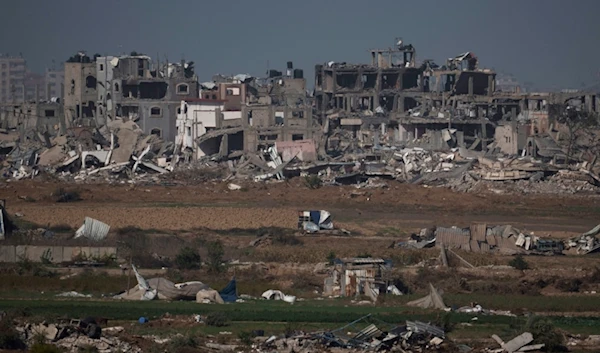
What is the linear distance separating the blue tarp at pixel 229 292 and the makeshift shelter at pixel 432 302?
3348 mm

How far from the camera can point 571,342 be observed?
22453 mm

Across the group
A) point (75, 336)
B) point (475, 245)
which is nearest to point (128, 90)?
point (475, 245)

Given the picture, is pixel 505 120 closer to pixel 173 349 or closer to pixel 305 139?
pixel 305 139

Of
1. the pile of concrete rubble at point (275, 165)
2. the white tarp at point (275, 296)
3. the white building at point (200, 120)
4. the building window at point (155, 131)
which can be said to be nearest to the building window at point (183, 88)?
the building window at point (155, 131)

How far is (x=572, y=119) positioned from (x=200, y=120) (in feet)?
54.1

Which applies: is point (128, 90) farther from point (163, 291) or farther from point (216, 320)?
point (216, 320)

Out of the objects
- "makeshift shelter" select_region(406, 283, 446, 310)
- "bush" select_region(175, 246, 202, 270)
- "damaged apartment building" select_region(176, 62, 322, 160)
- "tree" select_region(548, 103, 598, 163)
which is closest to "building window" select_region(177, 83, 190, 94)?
"damaged apartment building" select_region(176, 62, 322, 160)

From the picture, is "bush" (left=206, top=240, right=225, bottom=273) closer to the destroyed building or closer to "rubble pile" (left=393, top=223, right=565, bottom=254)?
"rubble pile" (left=393, top=223, right=565, bottom=254)

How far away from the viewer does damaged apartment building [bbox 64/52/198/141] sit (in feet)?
211

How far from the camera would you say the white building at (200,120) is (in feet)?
199

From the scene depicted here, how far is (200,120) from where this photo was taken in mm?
61625

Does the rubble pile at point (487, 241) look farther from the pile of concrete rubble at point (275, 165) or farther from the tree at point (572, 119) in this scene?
the tree at point (572, 119)

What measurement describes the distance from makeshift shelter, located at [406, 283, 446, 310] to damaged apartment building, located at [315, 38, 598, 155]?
33.4 m

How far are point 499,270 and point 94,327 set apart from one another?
1135 cm
